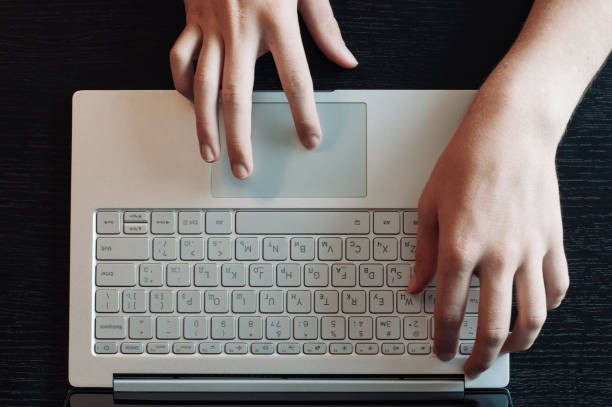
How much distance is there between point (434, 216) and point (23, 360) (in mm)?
530

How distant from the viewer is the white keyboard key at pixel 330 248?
555 mm

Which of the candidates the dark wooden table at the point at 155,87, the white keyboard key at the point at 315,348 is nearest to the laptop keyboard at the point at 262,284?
the white keyboard key at the point at 315,348

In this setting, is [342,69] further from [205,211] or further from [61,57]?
[61,57]

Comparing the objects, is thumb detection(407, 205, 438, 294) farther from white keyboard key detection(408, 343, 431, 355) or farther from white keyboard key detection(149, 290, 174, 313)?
white keyboard key detection(149, 290, 174, 313)

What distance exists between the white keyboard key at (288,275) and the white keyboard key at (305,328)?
0.14ft

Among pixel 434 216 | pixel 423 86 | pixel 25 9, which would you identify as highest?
pixel 25 9

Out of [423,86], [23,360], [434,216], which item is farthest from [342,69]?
→ [23,360]

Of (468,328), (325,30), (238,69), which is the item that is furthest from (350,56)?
(468,328)

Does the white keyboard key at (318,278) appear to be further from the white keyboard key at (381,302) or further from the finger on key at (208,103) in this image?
the finger on key at (208,103)

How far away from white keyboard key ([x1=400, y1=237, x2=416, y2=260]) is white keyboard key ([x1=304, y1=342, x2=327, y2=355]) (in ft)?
0.45

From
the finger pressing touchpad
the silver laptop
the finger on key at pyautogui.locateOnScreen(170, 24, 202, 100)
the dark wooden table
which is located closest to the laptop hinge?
the silver laptop

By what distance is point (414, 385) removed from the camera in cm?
55

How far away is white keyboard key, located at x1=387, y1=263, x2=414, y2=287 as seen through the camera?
555 millimetres

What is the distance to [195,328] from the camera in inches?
21.9
